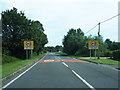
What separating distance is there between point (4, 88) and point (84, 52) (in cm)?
6270

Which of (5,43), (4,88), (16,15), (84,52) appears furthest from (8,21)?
(4,88)

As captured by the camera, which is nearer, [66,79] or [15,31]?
Answer: [66,79]

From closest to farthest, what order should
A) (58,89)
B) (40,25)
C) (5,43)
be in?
(58,89) < (5,43) < (40,25)

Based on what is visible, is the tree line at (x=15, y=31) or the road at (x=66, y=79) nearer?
the road at (x=66, y=79)

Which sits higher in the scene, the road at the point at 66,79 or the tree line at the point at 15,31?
the tree line at the point at 15,31

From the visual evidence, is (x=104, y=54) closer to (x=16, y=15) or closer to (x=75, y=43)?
(x=75, y=43)

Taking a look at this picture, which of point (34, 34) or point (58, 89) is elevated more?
point (34, 34)

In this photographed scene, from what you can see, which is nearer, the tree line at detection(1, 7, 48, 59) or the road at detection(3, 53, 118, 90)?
the road at detection(3, 53, 118, 90)

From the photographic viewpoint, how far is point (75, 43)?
85375 millimetres

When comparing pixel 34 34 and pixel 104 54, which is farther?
pixel 104 54

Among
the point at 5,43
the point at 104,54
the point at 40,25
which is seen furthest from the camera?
the point at 40,25

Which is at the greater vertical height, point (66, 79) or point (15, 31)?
point (15, 31)

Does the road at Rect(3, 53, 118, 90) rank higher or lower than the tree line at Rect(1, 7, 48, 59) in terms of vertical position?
lower

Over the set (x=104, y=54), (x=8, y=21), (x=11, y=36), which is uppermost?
(x=8, y=21)
